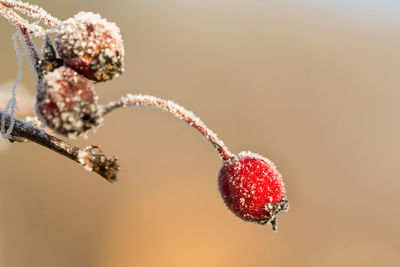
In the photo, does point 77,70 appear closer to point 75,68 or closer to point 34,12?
point 75,68

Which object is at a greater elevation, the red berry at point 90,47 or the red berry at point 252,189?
the red berry at point 90,47

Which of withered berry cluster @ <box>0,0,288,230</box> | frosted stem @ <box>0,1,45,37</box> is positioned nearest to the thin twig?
withered berry cluster @ <box>0,0,288,230</box>

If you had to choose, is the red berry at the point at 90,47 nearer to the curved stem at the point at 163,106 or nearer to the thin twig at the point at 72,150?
the curved stem at the point at 163,106

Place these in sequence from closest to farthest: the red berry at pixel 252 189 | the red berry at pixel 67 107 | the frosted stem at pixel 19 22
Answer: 1. the red berry at pixel 67 107
2. the frosted stem at pixel 19 22
3. the red berry at pixel 252 189

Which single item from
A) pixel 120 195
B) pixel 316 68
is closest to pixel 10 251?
pixel 120 195

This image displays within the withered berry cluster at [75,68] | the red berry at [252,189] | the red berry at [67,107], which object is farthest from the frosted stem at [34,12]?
the red berry at [252,189]

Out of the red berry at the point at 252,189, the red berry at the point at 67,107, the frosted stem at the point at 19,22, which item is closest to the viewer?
the red berry at the point at 67,107

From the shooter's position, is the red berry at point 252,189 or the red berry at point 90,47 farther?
the red berry at point 252,189

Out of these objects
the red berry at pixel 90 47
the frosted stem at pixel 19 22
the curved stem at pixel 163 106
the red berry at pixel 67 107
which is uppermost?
the frosted stem at pixel 19 22
